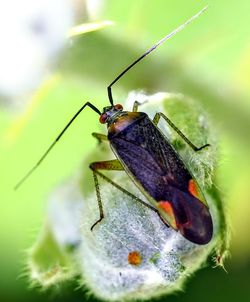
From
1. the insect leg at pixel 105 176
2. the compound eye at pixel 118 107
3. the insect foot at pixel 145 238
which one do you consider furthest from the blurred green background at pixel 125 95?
the insect leg at pixel 105 176

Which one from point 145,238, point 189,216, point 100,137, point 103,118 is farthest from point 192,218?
point 103,118

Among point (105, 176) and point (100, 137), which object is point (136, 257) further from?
point (100, 137)

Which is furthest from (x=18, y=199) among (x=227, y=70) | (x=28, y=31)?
(x=28, y=31)

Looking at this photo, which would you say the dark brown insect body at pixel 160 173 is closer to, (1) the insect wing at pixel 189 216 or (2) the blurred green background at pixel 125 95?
(1) the insect wing at pixel 189 216

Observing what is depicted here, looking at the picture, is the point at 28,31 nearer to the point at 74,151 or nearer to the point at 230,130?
the point at 230,130

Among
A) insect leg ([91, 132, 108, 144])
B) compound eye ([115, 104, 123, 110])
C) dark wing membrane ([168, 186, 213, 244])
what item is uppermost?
compound eye ([115, 104, 123, 110])

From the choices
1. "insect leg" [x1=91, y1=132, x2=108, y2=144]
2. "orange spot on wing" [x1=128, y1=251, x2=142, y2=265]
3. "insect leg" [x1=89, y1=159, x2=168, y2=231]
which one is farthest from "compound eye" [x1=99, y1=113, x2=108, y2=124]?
"orange spot on wing" [x1=128, y1=251, x2=142, y2=265]

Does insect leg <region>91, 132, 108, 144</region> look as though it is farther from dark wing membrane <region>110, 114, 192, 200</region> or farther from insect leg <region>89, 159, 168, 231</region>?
insect leg <region>89, 159, 168, 231</region>
